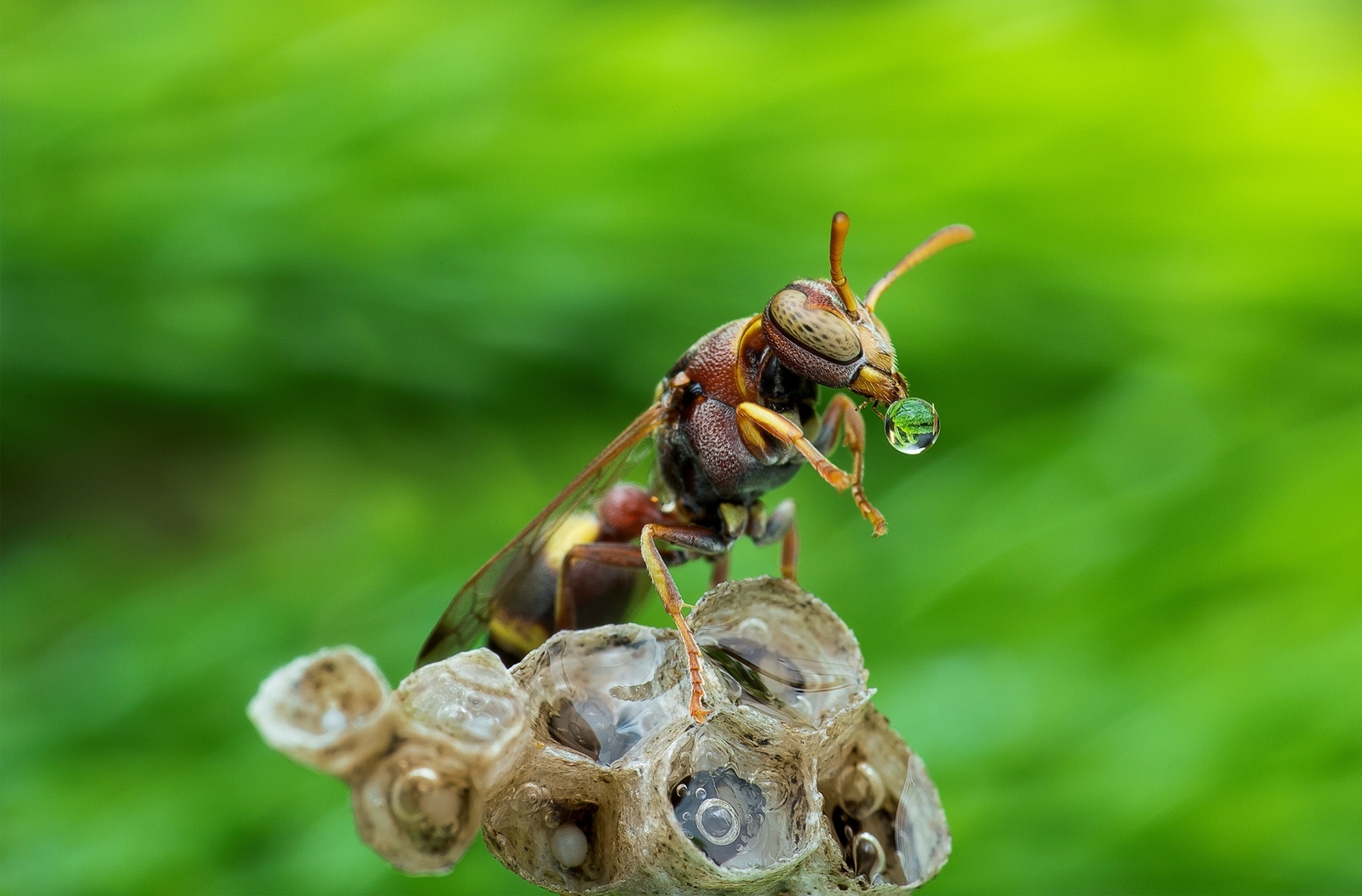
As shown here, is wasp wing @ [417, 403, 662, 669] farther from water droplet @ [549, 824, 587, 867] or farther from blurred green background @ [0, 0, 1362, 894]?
blurred green background @ [0, 0, 1362, 894]

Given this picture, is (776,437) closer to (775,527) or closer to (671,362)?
(775,527)

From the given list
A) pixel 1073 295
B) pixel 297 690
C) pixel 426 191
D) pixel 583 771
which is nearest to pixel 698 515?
pixel 583 771

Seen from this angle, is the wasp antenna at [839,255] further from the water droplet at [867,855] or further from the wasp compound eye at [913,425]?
the water droplet at [867,855]

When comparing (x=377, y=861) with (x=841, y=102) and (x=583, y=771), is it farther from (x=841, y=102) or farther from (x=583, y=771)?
(x=841, y=102)

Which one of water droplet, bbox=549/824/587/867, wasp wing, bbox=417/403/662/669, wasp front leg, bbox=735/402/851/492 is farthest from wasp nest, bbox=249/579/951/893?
wasp wing, bbox=417/403/662/669

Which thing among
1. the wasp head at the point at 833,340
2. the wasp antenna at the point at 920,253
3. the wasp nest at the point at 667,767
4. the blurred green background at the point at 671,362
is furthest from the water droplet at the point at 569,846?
the blurred green background at the point at 671,362
